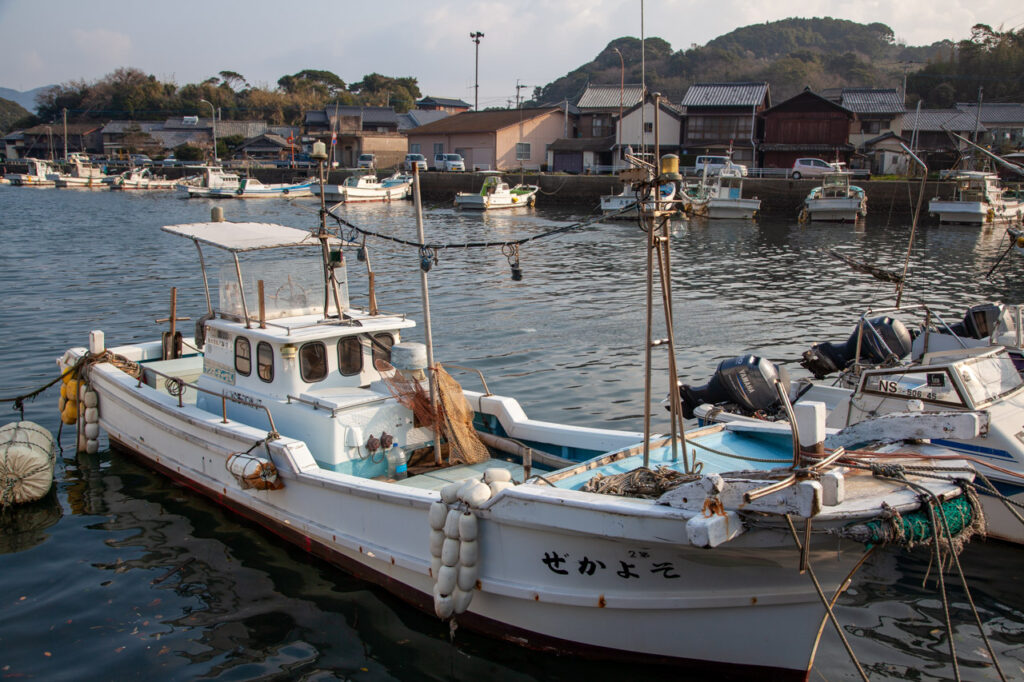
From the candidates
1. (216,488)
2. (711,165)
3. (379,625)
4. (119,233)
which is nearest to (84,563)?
(216,488)

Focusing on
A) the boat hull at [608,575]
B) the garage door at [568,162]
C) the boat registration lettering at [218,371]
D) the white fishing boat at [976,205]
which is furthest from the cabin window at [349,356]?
the garage door at [568,162]

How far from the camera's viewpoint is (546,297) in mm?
22266

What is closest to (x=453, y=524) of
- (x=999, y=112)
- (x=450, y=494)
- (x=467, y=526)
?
(x=467, y=526)

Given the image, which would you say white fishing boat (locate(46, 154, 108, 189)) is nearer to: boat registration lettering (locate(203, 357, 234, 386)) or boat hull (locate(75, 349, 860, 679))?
boat registration lettering (locate(203, 357, 234, 386))

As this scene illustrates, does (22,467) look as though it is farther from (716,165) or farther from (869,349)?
(716,165)

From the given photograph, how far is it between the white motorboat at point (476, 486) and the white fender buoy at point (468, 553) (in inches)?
0.7

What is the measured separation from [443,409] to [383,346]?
43.2 inches

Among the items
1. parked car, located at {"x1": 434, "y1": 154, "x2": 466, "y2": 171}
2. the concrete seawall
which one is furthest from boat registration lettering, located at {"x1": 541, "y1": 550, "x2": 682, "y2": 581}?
parked car, located at {"x1": 434, "y1": 154, "x2": 466, "y2": 171}

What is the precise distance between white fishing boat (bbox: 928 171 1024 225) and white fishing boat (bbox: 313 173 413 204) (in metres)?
31.8

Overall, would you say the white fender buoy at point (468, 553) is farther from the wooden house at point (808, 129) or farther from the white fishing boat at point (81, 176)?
the white fishing boat at point (81, 176)

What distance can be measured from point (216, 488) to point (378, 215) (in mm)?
38672

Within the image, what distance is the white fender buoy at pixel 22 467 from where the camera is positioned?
30.7ft

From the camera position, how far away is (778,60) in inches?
4181

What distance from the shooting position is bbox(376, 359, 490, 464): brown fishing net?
863 centimetres
